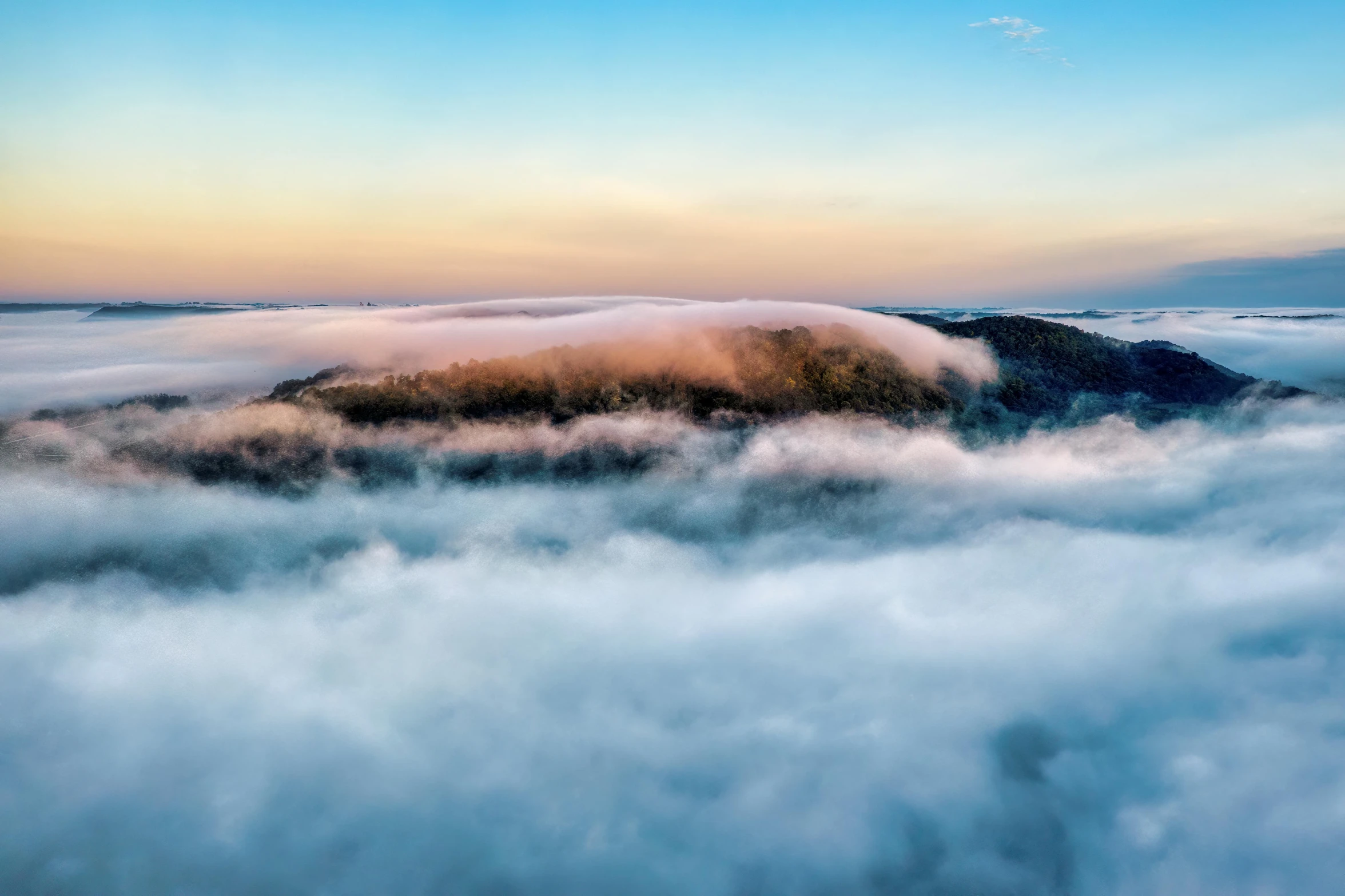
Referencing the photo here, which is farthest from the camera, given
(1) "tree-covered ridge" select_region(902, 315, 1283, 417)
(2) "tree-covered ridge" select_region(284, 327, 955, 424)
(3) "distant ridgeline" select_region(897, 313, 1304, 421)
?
(1) "tree-covered ridge" select_region(902, 315, 1283, 417)

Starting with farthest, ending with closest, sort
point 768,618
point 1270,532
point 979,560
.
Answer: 1. point 1270,532
2. point 979,560
3. point 768,618

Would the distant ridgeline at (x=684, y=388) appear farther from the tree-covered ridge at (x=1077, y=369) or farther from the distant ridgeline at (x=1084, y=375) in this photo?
the tree-covered ridge at (x=1077, y=369)

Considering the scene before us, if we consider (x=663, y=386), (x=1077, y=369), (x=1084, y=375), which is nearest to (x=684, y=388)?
(x=663, y=386)

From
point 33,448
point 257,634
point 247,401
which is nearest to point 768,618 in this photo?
point 257,634

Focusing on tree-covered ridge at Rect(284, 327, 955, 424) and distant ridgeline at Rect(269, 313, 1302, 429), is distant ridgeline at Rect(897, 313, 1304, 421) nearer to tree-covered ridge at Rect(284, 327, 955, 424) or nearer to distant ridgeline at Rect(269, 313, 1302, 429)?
distant ridgeline at Rect(269, 313, 1302, 429)

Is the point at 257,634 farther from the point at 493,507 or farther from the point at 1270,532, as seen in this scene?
the point at 1270,532

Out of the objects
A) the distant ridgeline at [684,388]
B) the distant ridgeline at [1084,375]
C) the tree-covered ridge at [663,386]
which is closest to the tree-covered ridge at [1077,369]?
the distant ridgeline at [1084,375]

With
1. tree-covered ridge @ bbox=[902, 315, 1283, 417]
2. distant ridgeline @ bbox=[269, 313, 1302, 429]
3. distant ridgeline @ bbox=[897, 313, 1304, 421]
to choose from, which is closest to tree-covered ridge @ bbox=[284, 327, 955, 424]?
distant ridgeline @ bbox=[269, 313, 1302, 429]

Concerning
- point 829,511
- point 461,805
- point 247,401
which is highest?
point 247,401
